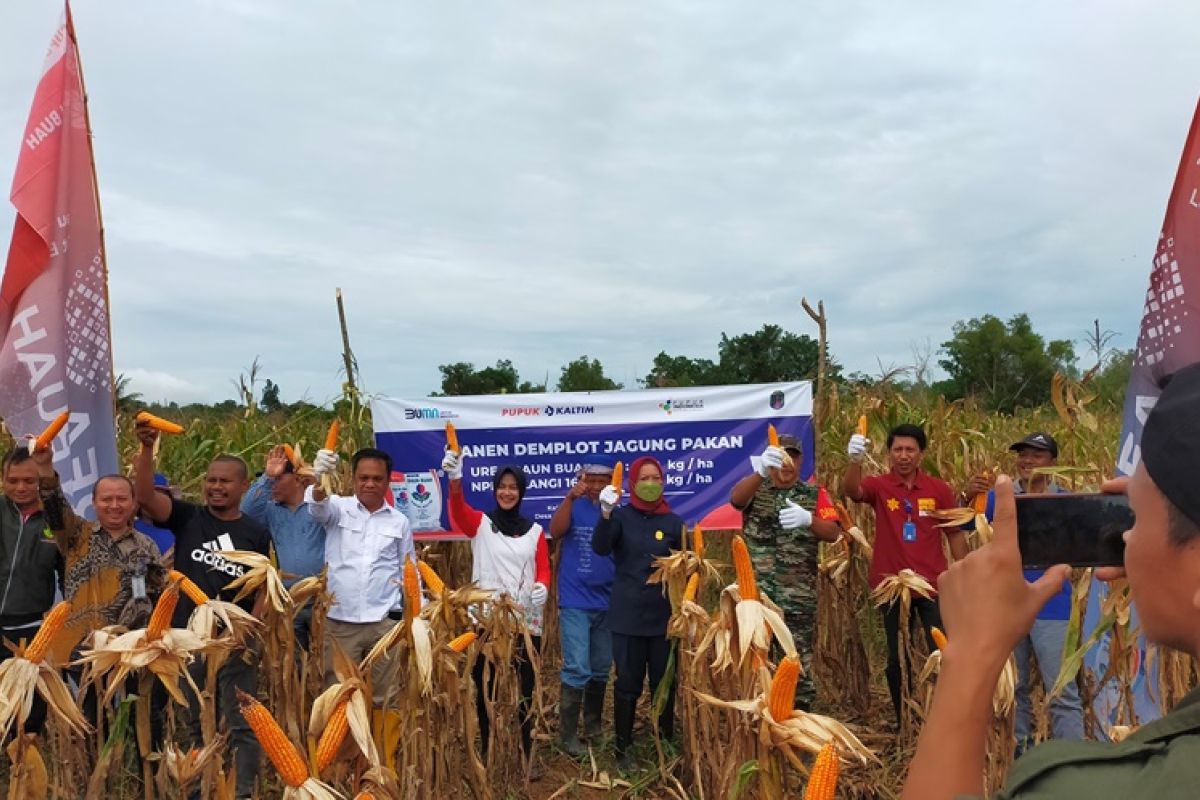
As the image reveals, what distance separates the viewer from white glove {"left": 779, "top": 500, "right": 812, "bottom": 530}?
5.11 m

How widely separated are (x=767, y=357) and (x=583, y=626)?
22.2 metres

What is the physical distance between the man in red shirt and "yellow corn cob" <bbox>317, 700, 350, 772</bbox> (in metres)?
3.76

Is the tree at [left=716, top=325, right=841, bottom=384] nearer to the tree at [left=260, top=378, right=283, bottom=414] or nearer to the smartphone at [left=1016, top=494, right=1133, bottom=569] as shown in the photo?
the tree at [left=260, top=378, right=283, bottom=414]

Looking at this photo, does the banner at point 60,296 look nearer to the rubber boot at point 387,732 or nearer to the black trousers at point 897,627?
the rubber boot at point 387,732

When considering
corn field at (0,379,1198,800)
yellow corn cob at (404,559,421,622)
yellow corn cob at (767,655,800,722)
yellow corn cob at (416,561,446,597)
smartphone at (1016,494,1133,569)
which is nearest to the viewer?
smartphone at (1016,494,1133,569)

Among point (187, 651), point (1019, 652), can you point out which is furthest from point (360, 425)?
point (1019, 652)

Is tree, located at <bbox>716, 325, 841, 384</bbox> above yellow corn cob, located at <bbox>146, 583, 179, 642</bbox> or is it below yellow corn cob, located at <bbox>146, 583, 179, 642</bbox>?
above

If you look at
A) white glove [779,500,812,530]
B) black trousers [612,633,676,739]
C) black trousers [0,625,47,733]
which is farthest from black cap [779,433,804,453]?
black trousers [0,625,47,733]

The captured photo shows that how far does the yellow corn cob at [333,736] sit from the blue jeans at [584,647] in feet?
9.87

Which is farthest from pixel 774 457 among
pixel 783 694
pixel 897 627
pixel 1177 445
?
pixel 1177 445

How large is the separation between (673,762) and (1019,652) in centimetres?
191

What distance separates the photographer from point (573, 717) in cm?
538

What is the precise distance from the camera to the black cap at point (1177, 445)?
2.74ft

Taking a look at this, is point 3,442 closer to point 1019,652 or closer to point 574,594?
point 574,594
